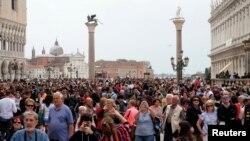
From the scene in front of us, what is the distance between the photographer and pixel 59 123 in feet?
31.3

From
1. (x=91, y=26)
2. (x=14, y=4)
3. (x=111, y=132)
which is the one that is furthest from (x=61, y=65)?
(x=111, y=132)

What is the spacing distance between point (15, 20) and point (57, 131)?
6845 centimetres

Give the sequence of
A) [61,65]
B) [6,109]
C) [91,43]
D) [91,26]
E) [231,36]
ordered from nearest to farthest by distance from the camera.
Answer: [6,109]
[231,36]
[91,43]
[91,26]
[61,65]

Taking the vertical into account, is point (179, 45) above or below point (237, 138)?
above

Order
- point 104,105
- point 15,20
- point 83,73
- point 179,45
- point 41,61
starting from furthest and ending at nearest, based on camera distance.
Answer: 1. point 41,61
2. point 83,73
3. point 15,20
4. point 179,45
5. point 104,105

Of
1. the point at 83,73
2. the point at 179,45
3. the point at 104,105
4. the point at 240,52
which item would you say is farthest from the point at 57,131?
the point at 83,73

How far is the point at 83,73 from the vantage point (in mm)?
180125

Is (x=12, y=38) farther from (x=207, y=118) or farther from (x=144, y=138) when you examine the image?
(x=207, y=118)

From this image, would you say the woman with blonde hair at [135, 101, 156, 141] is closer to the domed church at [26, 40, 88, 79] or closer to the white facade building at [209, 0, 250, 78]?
the white facade building at [209, 0, 250, 78]

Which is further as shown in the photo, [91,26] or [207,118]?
[91,26]

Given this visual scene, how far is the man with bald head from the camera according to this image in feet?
31.2

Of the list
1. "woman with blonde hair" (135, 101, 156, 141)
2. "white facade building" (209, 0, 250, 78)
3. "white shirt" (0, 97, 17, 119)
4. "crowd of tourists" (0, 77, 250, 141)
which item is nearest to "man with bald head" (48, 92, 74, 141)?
"crowd of tourists" (0, 77, 250, 141)

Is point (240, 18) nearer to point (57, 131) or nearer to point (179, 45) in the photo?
point (179, 45)

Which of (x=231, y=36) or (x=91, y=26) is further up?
(x=91, y=26)
